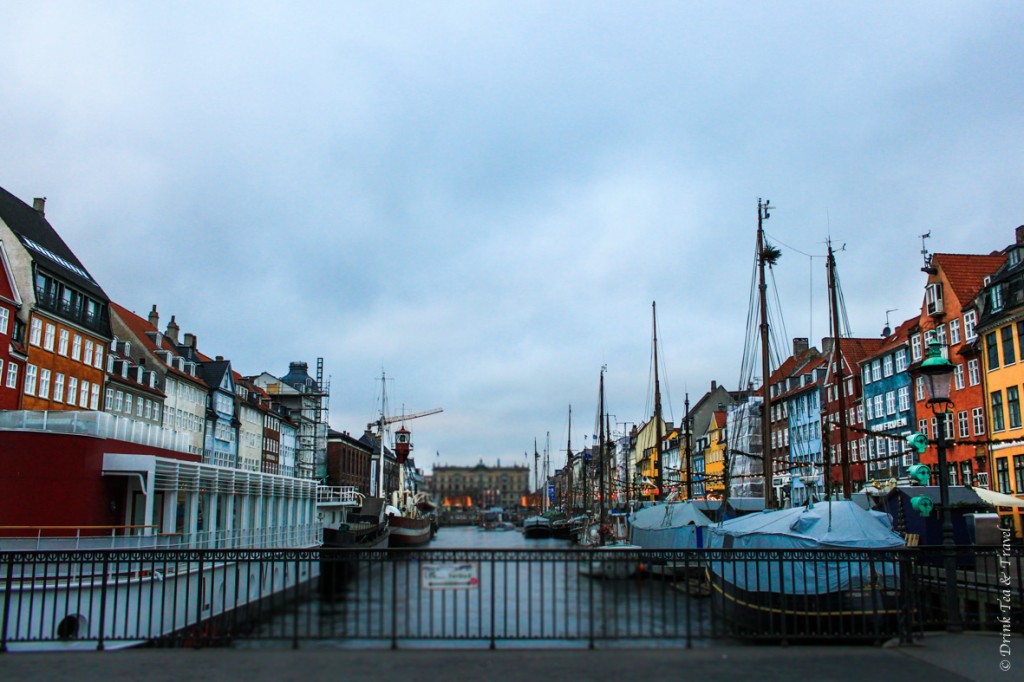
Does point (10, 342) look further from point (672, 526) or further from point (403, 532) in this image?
point (403, 532)

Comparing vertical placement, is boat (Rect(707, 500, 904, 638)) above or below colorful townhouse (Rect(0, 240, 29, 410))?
below

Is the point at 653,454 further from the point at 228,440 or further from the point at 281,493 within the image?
the point at 281,493

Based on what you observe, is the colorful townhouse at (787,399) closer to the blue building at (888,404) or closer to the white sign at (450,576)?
the blue building at (888,404)

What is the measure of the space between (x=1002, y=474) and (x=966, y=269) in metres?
14.7

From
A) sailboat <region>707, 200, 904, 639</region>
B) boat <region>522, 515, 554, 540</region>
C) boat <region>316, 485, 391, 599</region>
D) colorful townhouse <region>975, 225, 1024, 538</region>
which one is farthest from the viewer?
boat <region>522, 515, 554, 540</region>

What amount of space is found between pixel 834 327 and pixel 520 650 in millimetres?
37004

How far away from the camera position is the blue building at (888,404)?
61.2m

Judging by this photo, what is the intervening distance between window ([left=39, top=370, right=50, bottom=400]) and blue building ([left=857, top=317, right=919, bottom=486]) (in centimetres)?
5416

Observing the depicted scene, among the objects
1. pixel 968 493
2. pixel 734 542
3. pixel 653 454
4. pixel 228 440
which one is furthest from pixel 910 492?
pixel 653 454

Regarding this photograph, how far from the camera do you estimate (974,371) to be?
5078cm

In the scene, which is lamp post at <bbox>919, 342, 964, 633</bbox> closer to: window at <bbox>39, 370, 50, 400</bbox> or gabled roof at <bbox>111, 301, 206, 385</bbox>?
window at <bbox>39, 370, 50, 400</bbox>

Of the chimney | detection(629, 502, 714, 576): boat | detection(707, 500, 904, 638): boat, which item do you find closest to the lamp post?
detection(707, 500, 904, 638): boat

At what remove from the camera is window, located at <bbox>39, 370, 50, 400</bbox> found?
163 ft

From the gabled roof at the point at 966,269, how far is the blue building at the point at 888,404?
674 cm
